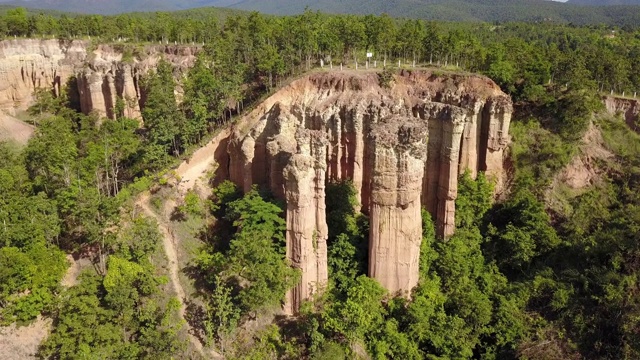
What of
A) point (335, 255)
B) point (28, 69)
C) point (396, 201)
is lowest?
point (335, 255)

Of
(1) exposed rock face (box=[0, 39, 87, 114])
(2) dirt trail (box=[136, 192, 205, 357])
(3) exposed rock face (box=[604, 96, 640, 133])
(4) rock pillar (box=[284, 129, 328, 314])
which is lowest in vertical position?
(2) dirt trail (box=[136, 192, 205, 357])

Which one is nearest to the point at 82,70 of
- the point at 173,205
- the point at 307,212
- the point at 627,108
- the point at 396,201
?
the point at 173,205

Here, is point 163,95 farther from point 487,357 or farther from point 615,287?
point 615,287

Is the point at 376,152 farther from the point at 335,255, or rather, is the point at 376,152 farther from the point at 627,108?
the point at 627,108

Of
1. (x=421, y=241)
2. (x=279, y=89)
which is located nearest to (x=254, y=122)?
(x=279, y=89)

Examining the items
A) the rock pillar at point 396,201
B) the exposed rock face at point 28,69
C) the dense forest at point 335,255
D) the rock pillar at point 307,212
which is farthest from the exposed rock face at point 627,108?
the exposed rock face at point 28,69

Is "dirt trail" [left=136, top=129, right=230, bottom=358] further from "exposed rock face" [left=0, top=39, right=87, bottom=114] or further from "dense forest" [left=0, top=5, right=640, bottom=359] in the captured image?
"exposed rock face" [left=0, top=39, right=87, bottom=114]

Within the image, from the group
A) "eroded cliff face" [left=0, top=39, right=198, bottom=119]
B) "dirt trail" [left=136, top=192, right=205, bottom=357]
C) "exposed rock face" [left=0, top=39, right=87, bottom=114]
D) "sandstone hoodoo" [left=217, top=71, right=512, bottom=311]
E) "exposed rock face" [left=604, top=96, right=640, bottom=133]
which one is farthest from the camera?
"exposed rock face" [left=0, top=39, right=87, bottom=114]

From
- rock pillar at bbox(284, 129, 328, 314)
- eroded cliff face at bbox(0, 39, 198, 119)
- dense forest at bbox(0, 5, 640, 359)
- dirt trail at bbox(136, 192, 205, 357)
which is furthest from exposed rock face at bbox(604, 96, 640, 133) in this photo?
eroded cliff face at bbox(0, 39, 198, 119)
